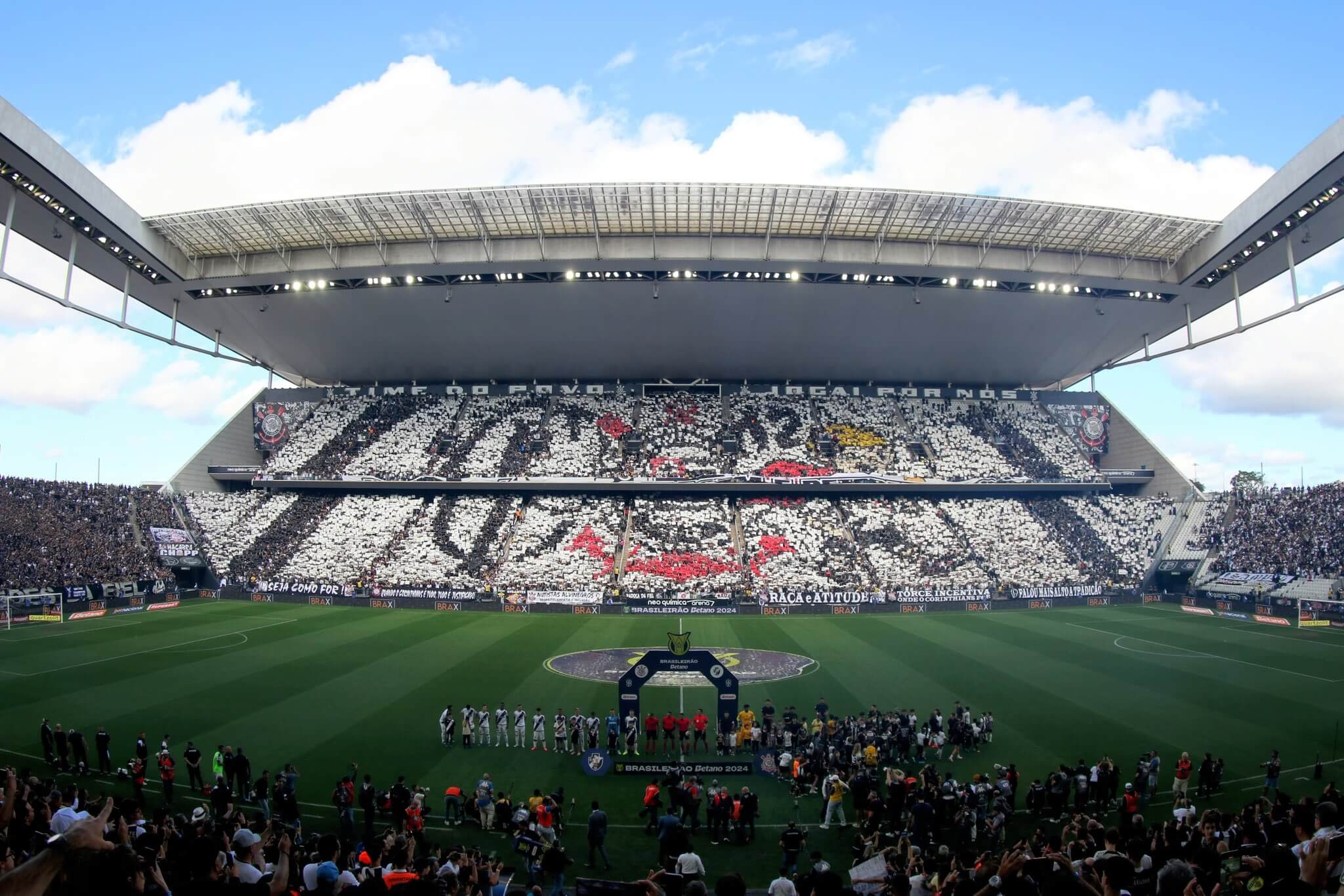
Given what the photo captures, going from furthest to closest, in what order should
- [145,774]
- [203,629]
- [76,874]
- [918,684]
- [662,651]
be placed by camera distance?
[203,629] → [918,684] → [662,651] → [145,774] → [76,874]

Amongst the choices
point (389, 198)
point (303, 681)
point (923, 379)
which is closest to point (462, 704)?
point (303, 681)

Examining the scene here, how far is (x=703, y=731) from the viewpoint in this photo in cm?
1977

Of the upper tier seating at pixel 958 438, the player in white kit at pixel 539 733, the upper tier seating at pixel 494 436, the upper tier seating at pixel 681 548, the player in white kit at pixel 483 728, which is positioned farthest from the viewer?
the upper tier seating at pixel 958 438

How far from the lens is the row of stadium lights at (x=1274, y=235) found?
1345 inches

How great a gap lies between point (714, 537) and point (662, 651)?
33.2 m

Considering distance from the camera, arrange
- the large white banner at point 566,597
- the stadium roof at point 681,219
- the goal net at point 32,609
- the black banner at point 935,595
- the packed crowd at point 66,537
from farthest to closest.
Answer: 1. the black banner at point 935,595
2. the large white banner at point 566,597
3. the packed crowd at point 66,537
4. the stadium roof at point 681,219
5. the goal net at point 32,609

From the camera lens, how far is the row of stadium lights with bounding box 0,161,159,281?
33375mm

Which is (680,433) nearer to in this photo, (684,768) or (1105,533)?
(1105,533)

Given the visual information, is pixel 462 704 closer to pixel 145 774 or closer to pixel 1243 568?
pixel 145 774

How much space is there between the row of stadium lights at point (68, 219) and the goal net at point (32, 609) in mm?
18629

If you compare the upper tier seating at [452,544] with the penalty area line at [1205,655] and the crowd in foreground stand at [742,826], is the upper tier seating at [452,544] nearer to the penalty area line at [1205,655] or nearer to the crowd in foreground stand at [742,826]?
the crowd in foreground stand at [742,826]

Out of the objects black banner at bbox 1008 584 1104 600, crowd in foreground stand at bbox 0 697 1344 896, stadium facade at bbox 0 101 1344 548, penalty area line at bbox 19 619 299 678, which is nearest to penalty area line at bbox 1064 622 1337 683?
black banner at bbox 1008 584 1104 600

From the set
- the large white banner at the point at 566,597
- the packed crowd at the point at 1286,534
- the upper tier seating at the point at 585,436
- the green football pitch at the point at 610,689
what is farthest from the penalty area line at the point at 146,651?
the packed crowd at the point at 1286,534

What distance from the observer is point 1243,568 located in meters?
46.5
